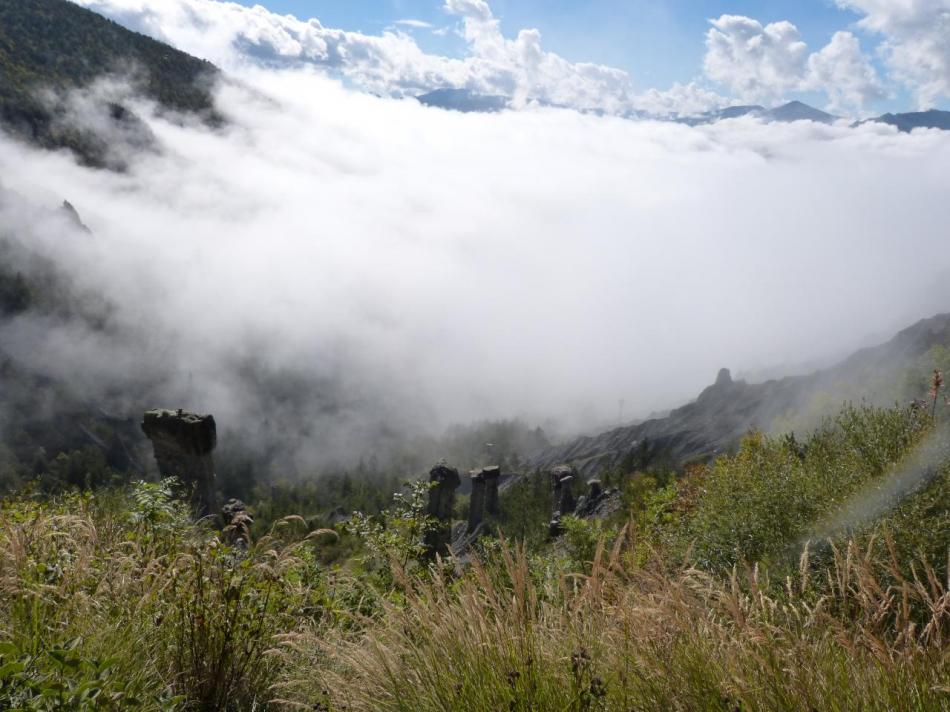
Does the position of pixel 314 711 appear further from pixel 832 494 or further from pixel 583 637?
pixel 832 494

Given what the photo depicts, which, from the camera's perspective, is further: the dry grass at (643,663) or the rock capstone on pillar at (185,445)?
the rock capstone on pillar at (185,445)

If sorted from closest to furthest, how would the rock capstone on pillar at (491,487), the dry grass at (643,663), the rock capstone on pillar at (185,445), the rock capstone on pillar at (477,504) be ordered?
1. the dry grass at (643,663)
2. the rock capstone on pillar at (185,445)
3. the rock capstone on pillar at (491,487)
4. the rock capstone on pillar at (477,504)

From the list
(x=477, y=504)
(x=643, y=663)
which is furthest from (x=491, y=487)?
(x=643, y=663)

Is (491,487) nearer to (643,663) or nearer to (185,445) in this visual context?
(185,445)

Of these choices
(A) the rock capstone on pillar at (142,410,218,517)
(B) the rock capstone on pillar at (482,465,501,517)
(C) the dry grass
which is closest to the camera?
(C) the dry grass

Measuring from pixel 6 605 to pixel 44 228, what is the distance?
224 m

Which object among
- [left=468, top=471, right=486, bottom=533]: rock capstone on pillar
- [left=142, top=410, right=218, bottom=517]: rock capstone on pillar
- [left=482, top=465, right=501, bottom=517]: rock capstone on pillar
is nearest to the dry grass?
[left=142, top=410, right=218, bottom=517]: rock capstone on pillar

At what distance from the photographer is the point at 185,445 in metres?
17.7

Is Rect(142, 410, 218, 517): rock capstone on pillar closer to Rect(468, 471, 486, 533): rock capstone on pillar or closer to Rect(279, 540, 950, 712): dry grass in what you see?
Rect(279, 540, 950, 712): dry grass

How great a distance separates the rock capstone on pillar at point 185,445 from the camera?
17531 mm

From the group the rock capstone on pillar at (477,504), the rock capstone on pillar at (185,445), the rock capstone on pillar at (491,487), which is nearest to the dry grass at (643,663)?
the rock capstone on pillar at (185,445)

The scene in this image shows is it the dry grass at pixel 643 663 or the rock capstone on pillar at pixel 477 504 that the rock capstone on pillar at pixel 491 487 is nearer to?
the rock capstone on pillar at pixel 477 504

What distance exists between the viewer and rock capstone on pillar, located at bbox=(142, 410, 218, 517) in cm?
1753

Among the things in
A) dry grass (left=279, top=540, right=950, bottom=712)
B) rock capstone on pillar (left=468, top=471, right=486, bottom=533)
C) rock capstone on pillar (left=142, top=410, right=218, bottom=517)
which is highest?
dry grass (left=279, top=540, right=950, bottom=712)
